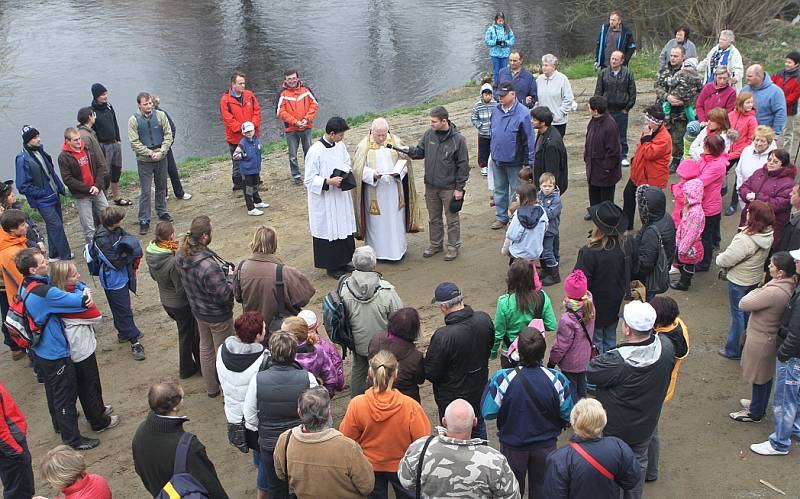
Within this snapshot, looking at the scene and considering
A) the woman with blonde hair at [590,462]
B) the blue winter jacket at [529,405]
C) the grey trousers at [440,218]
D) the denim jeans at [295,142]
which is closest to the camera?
the woman with blonde hair at [590,462]

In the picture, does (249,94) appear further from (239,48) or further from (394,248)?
(239,48)

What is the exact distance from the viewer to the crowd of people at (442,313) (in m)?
4.64

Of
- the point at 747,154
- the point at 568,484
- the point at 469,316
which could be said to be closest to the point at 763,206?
the point at 747,154

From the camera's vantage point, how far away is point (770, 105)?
10008mm

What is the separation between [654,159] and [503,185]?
6.42 feet

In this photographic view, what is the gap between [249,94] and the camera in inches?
468

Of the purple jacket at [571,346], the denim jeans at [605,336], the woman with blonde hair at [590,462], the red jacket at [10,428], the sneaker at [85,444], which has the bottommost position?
the sneaker at [85,444]

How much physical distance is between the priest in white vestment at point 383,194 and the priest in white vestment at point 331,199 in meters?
0.22

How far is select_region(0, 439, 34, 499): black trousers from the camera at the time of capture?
18.8 feet

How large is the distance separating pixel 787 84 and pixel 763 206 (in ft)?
17.8

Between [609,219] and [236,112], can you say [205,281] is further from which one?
[236,112]

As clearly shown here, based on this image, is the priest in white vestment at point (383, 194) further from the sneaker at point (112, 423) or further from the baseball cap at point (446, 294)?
the baseball cap at point (446, 294)

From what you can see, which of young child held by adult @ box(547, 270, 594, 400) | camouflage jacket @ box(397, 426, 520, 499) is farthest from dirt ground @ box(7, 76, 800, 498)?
camouflage jacket @ box(397, 426, 520, 499)

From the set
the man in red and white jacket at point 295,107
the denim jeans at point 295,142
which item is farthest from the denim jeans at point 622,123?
the denim jeans at point 295,142
